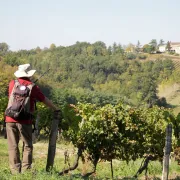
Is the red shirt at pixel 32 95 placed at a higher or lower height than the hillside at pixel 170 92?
lower

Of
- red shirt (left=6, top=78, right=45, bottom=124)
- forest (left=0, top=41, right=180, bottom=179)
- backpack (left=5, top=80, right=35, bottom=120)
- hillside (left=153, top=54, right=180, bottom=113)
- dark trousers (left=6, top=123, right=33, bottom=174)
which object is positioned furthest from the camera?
hillside (left=153, top=54, right=180, bottom=113)

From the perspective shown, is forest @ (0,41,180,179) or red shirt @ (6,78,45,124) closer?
red shirt @ (6,78,45,124)

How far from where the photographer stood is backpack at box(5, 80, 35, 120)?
17.2ft

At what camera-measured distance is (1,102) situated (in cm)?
2677

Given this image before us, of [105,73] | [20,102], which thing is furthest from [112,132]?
[105,73]

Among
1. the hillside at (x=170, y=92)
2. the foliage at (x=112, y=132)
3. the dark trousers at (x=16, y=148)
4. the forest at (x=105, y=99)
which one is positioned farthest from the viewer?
the hillside at (x=170, y=92)

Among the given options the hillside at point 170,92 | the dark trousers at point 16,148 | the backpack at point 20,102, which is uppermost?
the hillside at point 170,92

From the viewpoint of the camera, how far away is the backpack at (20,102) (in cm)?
523

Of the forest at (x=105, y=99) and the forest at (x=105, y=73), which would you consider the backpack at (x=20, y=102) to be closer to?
the forest at (x=105, y=99)

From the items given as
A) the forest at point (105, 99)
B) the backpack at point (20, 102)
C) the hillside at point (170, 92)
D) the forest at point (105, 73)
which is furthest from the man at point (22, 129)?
the hillside at point (170, 92)

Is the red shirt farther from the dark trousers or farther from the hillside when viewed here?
the hillside

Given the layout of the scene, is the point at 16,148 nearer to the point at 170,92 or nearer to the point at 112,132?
the point at 112,132

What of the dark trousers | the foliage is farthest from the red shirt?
the foliage

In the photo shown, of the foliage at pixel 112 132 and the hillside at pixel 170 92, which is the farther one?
the hillside at pixel 170 92
